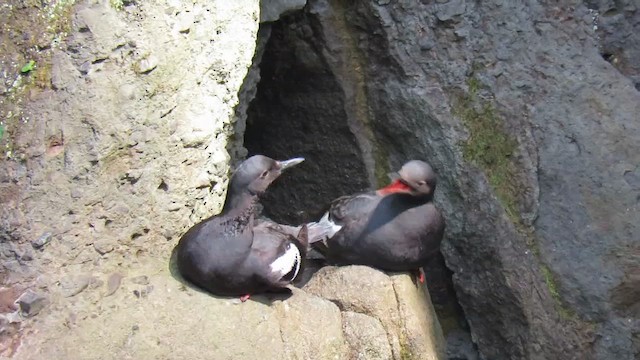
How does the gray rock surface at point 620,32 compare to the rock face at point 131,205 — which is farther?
the gray rock surface at point 620,32

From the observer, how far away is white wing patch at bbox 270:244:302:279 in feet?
14.6

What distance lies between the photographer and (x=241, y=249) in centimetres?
438

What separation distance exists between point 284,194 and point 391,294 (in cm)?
193

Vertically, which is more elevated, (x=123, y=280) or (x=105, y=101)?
(x=105, y=101)

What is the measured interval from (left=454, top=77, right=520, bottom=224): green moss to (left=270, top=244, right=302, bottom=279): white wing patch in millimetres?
1320

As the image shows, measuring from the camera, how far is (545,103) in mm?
5410

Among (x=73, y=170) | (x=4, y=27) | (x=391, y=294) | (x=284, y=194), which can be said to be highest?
(x=4, y=27)

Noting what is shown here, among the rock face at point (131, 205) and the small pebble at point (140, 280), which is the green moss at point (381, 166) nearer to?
the rock face at point (131, 205)

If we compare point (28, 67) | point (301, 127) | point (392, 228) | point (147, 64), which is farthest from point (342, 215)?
point (28, 67)

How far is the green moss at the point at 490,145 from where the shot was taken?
536 centimetres

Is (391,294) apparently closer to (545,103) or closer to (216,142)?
(216,142)

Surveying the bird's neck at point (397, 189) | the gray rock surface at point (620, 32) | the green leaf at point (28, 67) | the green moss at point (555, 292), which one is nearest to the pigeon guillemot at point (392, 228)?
the bird's neck at point (397, 189)

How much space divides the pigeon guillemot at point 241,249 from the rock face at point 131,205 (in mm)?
78

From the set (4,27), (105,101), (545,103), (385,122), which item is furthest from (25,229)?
(545,103)
